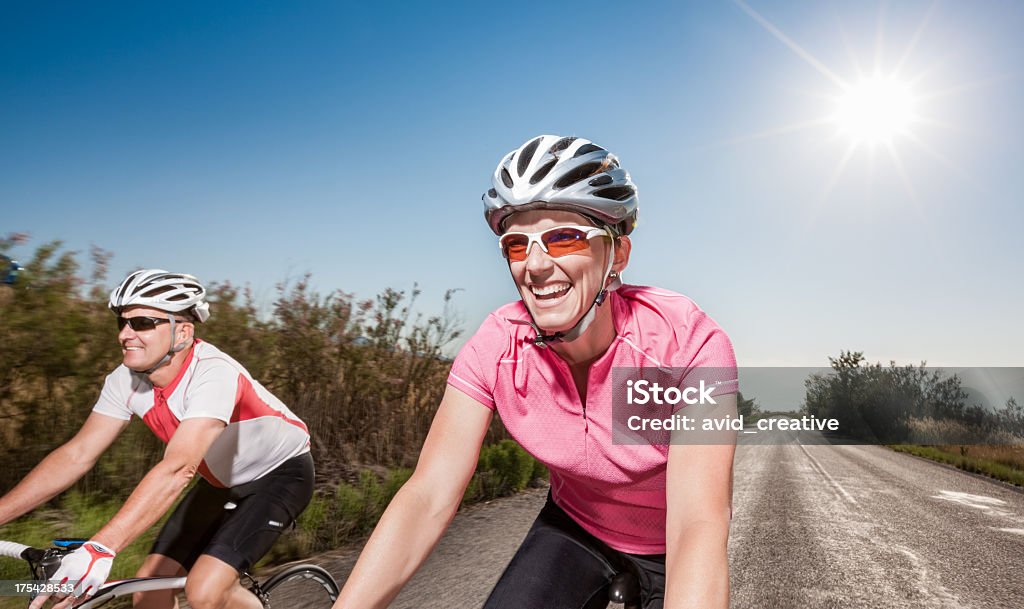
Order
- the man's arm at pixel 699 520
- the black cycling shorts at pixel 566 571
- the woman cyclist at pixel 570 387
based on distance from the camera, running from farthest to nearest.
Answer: the black cycling shorts at pixel 566 571 → the woman cyclist at pixel 570 387 → the man's arm at pixel 699 520

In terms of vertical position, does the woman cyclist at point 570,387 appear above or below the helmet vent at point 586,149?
below

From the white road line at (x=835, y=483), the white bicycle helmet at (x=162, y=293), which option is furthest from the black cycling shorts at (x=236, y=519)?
the white road line at (x=835, y=483)

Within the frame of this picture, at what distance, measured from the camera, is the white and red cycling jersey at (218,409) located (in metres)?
2.88

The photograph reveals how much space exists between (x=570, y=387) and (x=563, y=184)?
0.61 meters

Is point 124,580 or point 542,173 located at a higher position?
point 542,173

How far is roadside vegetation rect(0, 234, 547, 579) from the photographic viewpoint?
18.9 feet

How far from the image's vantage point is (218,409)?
2.81 m

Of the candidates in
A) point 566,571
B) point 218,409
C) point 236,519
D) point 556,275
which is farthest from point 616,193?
point 236,519

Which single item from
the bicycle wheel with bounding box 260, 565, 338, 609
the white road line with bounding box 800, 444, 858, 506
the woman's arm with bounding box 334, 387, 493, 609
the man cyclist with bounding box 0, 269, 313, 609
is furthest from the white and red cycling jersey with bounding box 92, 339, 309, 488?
the white road line with bounding box 800, 444, 858, 506

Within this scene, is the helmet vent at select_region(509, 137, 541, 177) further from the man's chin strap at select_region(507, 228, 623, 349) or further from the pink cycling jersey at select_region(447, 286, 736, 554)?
the pink cycling jersey at select_region(447, 286, 736, 554)

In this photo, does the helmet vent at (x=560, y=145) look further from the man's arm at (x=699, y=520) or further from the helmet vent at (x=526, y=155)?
the man's arm at (x=699, y=520)

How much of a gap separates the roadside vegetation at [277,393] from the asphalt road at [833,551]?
0.88m

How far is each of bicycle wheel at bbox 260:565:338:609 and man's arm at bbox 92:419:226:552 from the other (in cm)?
91

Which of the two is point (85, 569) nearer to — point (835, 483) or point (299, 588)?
point (299, 588)
